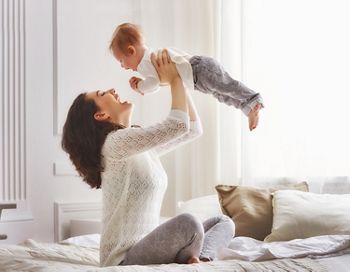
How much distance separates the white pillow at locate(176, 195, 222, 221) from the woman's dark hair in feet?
2.80

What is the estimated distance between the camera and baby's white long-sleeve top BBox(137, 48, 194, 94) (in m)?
2.05

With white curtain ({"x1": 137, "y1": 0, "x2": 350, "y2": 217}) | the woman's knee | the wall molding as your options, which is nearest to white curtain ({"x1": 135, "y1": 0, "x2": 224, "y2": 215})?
white curtain ({"x1": 137, "y1": 0, "x2": 350, "y2": 217})

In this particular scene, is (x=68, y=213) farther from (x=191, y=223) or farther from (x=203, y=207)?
(x=191, y=223)

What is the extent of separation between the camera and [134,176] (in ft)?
6.66

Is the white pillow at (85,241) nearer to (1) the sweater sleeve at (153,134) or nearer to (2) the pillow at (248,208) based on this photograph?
(2) the pillow at (248,208)

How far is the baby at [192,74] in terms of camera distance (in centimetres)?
202

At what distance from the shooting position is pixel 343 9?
10.1ft

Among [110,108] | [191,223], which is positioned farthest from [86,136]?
[191,223]

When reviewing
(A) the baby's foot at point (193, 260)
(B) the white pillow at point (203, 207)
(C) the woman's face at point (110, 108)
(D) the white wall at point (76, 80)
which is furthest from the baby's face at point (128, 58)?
(D) the white wall at point (76, 80)

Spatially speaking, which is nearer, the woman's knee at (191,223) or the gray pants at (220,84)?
the woman's knee at (191,223)

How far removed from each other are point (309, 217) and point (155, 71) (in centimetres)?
88

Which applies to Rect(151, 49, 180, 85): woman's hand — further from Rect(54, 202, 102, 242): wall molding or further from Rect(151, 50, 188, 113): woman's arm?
Rect(54, 202, 102, 242): wall molding

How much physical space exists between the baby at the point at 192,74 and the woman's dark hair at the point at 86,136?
0.54 feet

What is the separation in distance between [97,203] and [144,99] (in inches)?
26.7
